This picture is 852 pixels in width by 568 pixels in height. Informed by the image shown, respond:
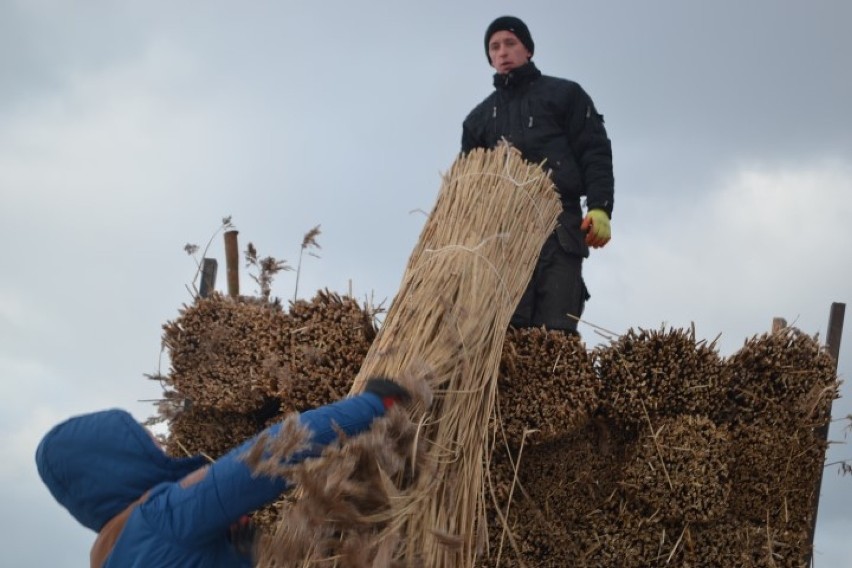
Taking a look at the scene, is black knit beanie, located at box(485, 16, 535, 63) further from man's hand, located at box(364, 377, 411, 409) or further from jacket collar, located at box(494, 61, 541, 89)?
man's hand, located at box(364, 377, 411, 409)

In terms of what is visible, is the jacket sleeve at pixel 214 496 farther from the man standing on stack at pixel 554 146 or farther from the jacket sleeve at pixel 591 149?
the jacket sleeve at pixel 591 149

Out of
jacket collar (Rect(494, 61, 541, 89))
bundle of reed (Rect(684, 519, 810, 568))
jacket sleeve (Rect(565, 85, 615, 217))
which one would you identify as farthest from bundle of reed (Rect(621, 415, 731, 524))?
jacket collar (Rect(494, 61, 541, 89))

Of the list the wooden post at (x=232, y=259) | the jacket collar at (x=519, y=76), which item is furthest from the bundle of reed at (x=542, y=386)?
the wooden post at (x=232, y=259)

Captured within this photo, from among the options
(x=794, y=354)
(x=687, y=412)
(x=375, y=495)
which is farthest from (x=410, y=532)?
(x=794, y=354)

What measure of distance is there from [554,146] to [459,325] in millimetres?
1736

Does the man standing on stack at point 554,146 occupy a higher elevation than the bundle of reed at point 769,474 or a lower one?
higher

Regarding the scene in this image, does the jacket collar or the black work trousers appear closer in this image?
the black work trousers

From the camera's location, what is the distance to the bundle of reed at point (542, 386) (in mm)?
3709

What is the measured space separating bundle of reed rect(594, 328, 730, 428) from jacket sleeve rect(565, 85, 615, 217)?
654 millimetres

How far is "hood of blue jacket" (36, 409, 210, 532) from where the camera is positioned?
2047mm

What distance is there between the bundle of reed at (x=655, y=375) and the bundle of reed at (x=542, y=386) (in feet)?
0.36

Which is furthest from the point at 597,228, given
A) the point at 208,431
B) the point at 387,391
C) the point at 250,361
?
the point at 387,391

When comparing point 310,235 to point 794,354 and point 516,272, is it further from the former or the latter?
point 794,354

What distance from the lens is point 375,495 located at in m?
2.23
